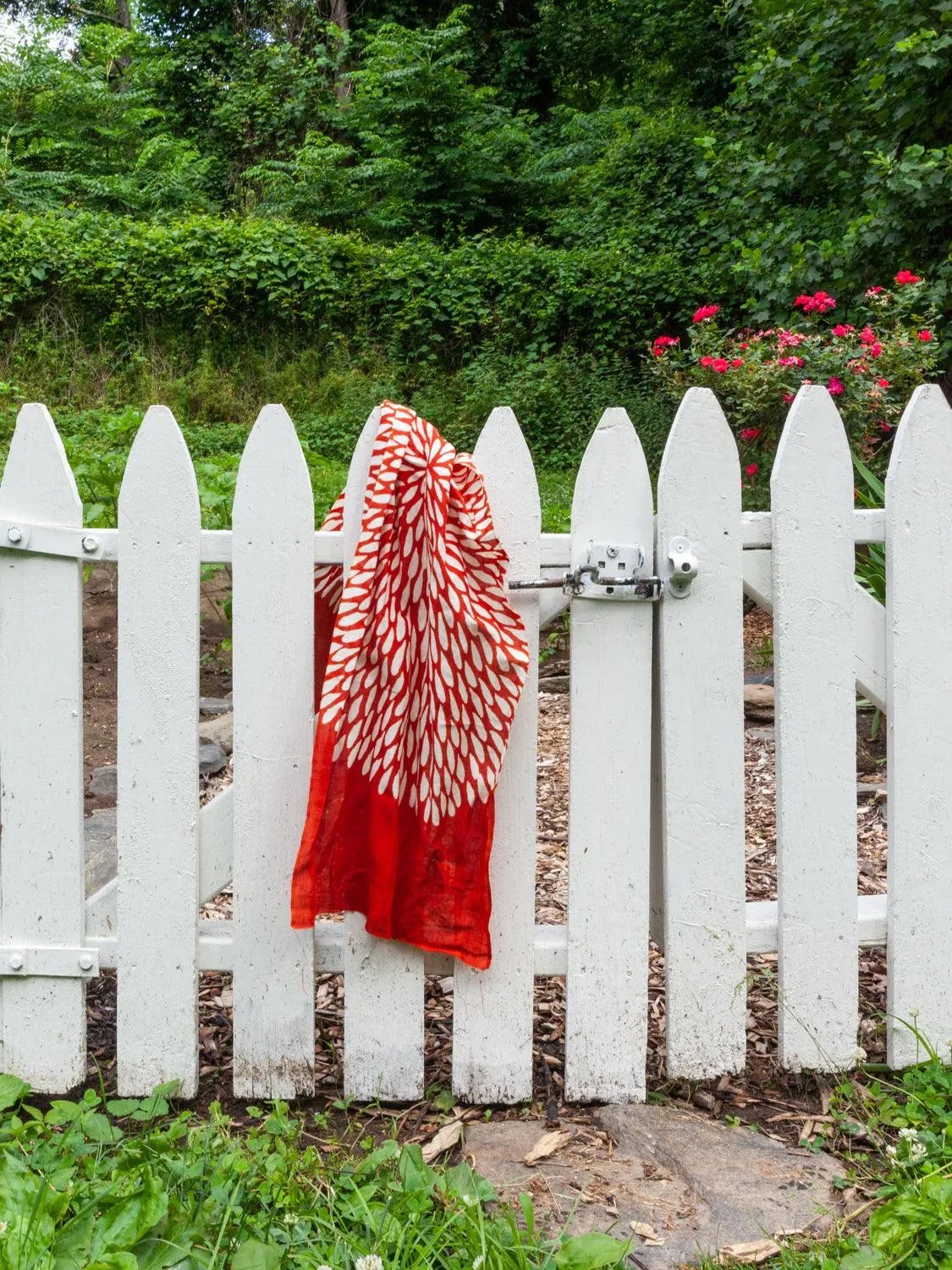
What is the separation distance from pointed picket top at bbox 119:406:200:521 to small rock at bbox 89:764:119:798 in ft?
5.45

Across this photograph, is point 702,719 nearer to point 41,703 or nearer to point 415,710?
point 415,710

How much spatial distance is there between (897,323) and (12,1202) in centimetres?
512

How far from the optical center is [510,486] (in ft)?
5.59

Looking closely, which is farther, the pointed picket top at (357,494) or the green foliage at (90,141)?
the green foliage at (90,141)

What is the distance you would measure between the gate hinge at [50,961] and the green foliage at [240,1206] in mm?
222

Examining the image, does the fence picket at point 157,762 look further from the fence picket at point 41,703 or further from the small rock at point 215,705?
the small rock at point 215,705

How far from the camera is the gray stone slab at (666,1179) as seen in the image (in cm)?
142

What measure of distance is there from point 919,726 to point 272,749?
1.15m

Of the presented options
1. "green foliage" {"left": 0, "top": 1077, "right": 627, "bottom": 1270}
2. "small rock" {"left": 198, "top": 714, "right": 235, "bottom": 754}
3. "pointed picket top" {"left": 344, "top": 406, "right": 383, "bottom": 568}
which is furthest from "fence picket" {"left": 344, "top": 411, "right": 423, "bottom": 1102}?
"small rock" {"left": 198, "top": 714, "right": 235, "bottom": 754}

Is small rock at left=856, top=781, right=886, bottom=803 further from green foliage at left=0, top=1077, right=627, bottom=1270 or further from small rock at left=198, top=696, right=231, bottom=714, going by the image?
small rock at left=198, top=696, right=231, bottom=714

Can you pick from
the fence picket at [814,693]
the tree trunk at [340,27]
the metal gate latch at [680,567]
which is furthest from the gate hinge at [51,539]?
the tree trunk at [340,27]

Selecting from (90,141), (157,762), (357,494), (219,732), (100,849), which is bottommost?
(100,849)

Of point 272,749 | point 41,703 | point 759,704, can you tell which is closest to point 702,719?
point 272,749

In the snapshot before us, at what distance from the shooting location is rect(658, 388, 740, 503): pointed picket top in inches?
67.3
